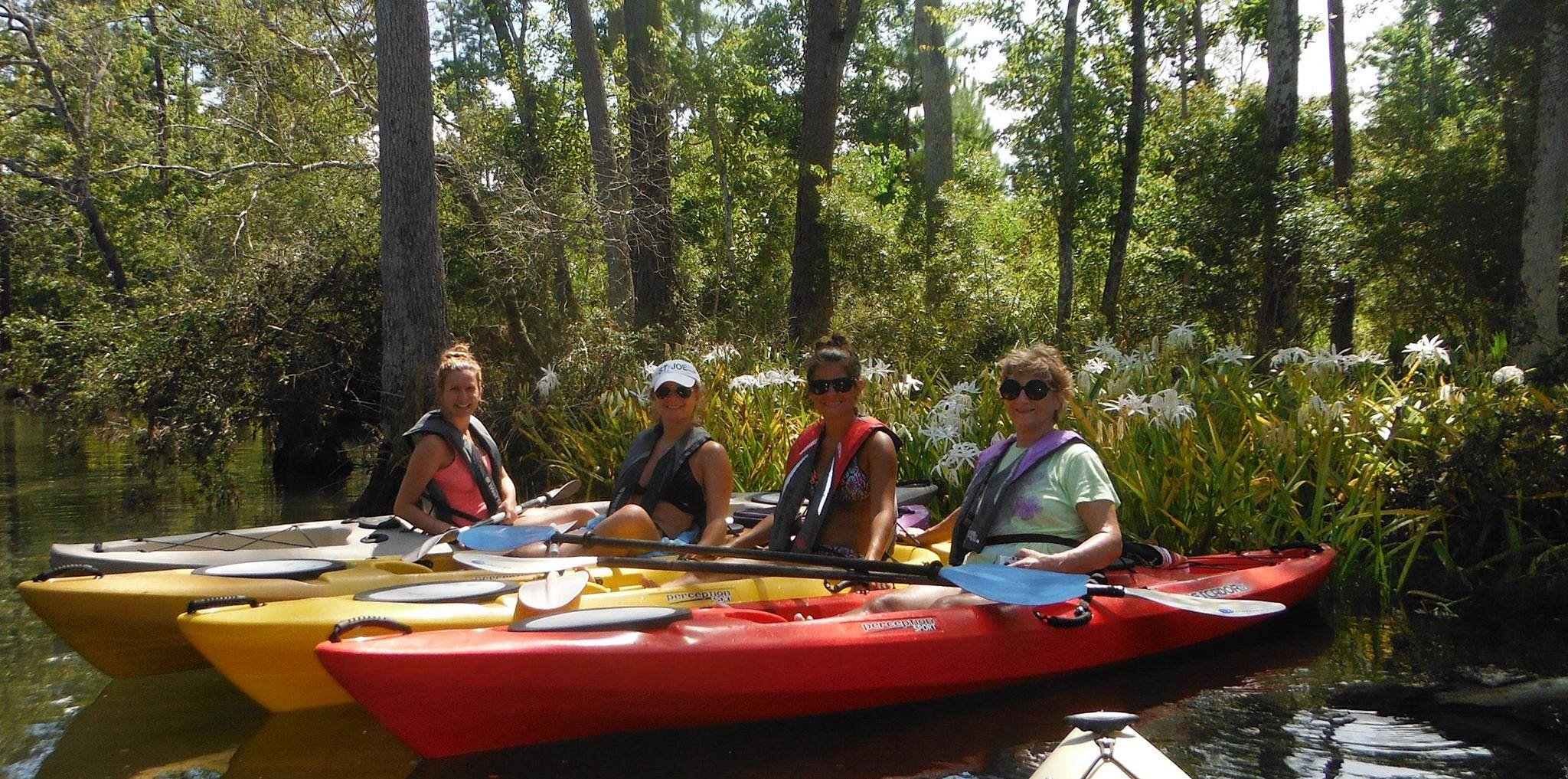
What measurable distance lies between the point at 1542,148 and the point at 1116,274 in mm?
4755

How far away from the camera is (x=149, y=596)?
469 centimetres

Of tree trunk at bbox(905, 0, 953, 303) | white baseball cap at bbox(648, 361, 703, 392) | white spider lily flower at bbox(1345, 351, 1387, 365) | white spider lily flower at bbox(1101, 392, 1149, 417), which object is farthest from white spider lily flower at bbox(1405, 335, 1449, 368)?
tree trunk at bbox(905, 0, 953, 303)

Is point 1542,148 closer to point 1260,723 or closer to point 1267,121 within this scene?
point 1267,121

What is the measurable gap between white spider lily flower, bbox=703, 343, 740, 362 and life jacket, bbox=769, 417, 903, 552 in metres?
4.63

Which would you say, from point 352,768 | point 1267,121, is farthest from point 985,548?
point 1267,121

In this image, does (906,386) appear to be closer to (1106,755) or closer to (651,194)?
(1106,755)

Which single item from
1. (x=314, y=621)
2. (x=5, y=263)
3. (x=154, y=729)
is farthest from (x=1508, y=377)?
(x=5, y=263)

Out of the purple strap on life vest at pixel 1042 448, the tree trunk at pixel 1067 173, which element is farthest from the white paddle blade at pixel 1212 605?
the tree trunk at pixel 1067 173

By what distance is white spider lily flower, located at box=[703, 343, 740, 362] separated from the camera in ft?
32.0

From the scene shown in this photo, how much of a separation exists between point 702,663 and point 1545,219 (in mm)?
7399

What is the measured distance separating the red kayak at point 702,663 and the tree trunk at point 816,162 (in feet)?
27.5

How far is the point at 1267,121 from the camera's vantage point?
10.9 m

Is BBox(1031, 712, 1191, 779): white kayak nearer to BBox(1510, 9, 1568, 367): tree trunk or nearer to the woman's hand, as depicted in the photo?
the woman's hand

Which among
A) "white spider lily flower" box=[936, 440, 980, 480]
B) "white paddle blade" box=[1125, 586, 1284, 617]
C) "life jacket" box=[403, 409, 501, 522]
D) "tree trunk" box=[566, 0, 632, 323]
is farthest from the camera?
"tree trunk" box=[566, 0, 632, 323]
